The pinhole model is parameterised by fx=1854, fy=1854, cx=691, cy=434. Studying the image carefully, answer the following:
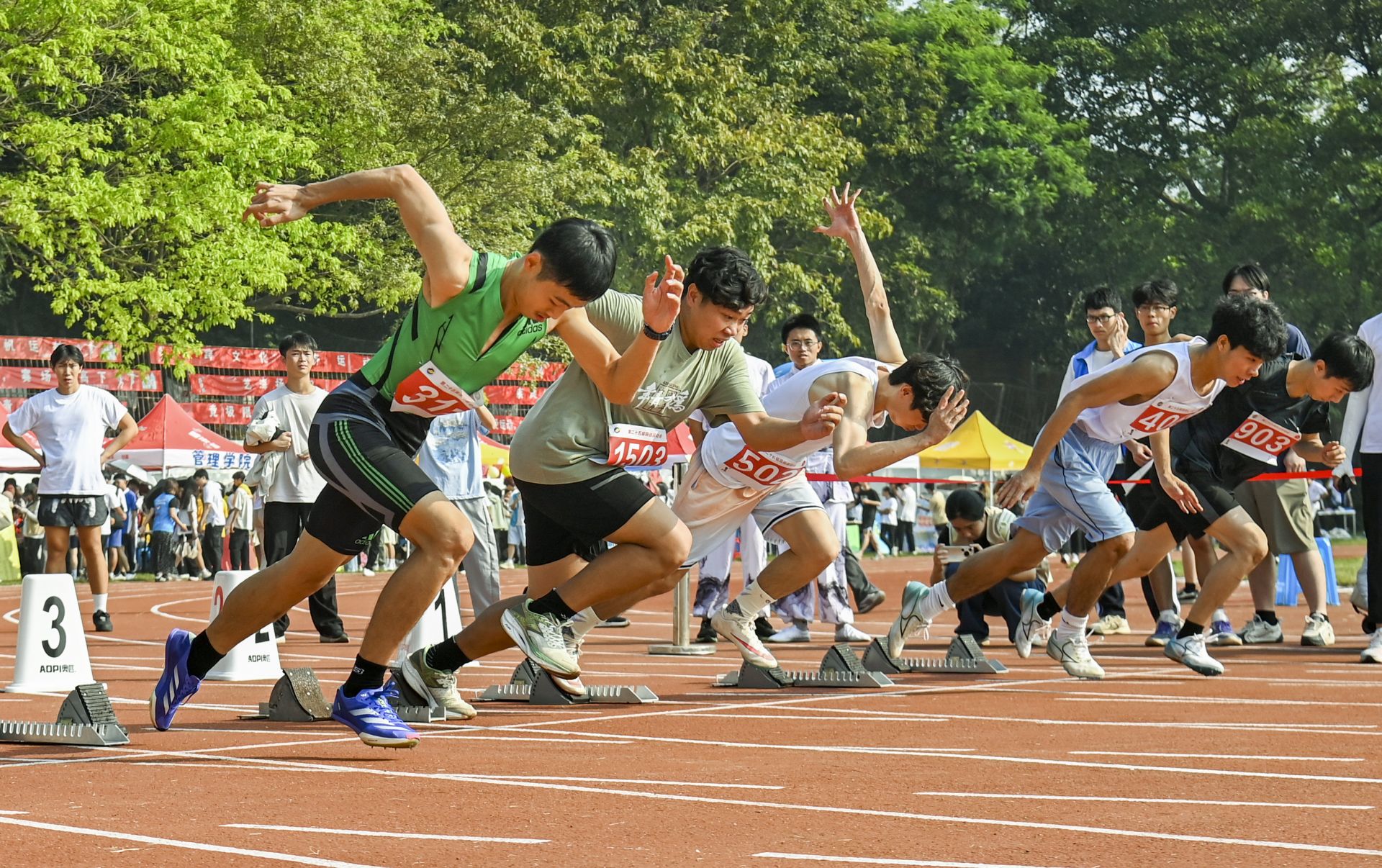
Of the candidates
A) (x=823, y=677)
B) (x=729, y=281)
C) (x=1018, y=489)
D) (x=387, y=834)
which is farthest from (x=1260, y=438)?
(x=387, y=834)

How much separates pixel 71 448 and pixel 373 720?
776 cm

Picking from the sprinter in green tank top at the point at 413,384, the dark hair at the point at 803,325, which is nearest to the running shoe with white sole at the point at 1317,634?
the dark hair at the point at 803,325

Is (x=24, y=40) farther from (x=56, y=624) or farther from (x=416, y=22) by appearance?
(x=56, y=624)

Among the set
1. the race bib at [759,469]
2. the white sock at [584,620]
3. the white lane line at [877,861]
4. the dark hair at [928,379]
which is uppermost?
the dark hair at [928,379]

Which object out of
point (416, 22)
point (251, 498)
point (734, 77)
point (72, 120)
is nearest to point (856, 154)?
point (734, 77)

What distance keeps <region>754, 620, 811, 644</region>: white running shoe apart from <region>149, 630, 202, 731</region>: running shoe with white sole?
6.09 m

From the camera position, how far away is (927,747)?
6207mm

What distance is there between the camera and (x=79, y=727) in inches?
243

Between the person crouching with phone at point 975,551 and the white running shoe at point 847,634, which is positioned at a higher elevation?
the person crouching with phone at point 975,551

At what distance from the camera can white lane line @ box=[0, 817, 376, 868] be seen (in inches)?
157

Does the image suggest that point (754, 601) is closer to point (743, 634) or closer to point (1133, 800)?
point (743, 634)

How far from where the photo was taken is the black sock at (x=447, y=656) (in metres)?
6.73

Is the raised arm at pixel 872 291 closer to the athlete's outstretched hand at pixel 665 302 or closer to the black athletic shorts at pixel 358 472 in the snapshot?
the athlete's outstretched hand at pixel 665 302

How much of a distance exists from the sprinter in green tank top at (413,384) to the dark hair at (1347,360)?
177 inches
